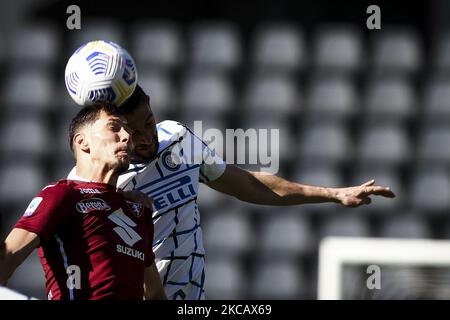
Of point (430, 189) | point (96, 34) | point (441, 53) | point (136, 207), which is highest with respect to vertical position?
point (96, 34)

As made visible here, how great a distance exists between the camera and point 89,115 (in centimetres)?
331

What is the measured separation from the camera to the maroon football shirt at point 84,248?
3.07 meters

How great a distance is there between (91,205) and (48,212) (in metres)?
0.17

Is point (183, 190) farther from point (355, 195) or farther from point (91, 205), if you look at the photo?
point (91, 205)

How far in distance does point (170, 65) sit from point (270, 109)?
0.81m

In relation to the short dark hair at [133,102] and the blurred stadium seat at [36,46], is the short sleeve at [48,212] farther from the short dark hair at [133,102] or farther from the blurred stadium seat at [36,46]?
the blurred stadium seat at [36,46]

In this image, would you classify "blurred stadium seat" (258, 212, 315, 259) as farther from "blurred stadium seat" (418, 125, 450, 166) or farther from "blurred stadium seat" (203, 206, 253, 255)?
"blurred stadium seat" (418, 125, 450, 166)

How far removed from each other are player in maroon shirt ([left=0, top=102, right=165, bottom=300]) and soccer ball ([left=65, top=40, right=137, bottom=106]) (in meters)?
0.26

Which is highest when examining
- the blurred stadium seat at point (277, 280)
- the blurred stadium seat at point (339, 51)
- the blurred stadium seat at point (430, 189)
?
the blurred stadium seat at point (339, 51)

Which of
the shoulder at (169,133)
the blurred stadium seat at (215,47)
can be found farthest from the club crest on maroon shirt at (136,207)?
→ the blurred stadium seat at (215,47)

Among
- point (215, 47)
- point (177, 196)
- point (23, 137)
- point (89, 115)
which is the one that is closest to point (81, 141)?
point (89, 115)

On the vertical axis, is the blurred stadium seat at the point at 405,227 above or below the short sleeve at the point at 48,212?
below

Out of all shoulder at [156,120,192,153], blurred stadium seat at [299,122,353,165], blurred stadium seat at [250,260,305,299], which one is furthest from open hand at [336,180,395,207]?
blurred stadium seat at [299,122,353,165]

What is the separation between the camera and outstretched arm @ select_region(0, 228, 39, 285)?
287cm
